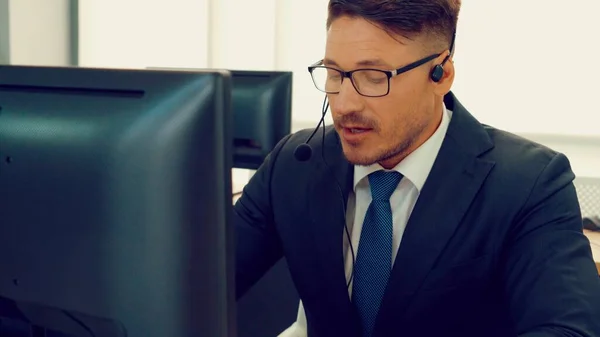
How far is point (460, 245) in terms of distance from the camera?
1.19m

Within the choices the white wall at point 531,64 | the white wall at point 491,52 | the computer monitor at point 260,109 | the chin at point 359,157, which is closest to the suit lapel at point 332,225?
the chin at point 359,157

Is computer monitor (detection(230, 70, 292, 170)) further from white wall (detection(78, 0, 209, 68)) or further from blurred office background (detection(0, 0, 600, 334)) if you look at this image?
white wall (detection(78, 0, 209, 68))

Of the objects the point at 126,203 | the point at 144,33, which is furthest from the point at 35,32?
the point at 126,203

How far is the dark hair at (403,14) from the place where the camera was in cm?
114

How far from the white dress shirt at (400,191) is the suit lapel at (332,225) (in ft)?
0.08

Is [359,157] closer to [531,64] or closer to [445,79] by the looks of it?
[445,79]

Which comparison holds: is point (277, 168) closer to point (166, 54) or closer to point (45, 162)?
point (45, 162)

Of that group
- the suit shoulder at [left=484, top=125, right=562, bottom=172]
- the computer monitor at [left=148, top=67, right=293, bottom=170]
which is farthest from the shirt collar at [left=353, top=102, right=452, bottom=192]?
the computer monitor at [left=148, top=67, right=293, bottom=170]

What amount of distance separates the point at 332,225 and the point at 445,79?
1.13 feet

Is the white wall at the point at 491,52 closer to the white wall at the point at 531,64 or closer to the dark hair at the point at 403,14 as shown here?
the white wall at the point at 531,64

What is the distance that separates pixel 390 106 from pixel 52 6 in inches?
93.7

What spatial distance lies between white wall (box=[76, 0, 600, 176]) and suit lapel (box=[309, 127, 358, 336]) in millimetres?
1231

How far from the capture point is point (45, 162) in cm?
61

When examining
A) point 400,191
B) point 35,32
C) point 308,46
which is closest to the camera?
point 400,191
